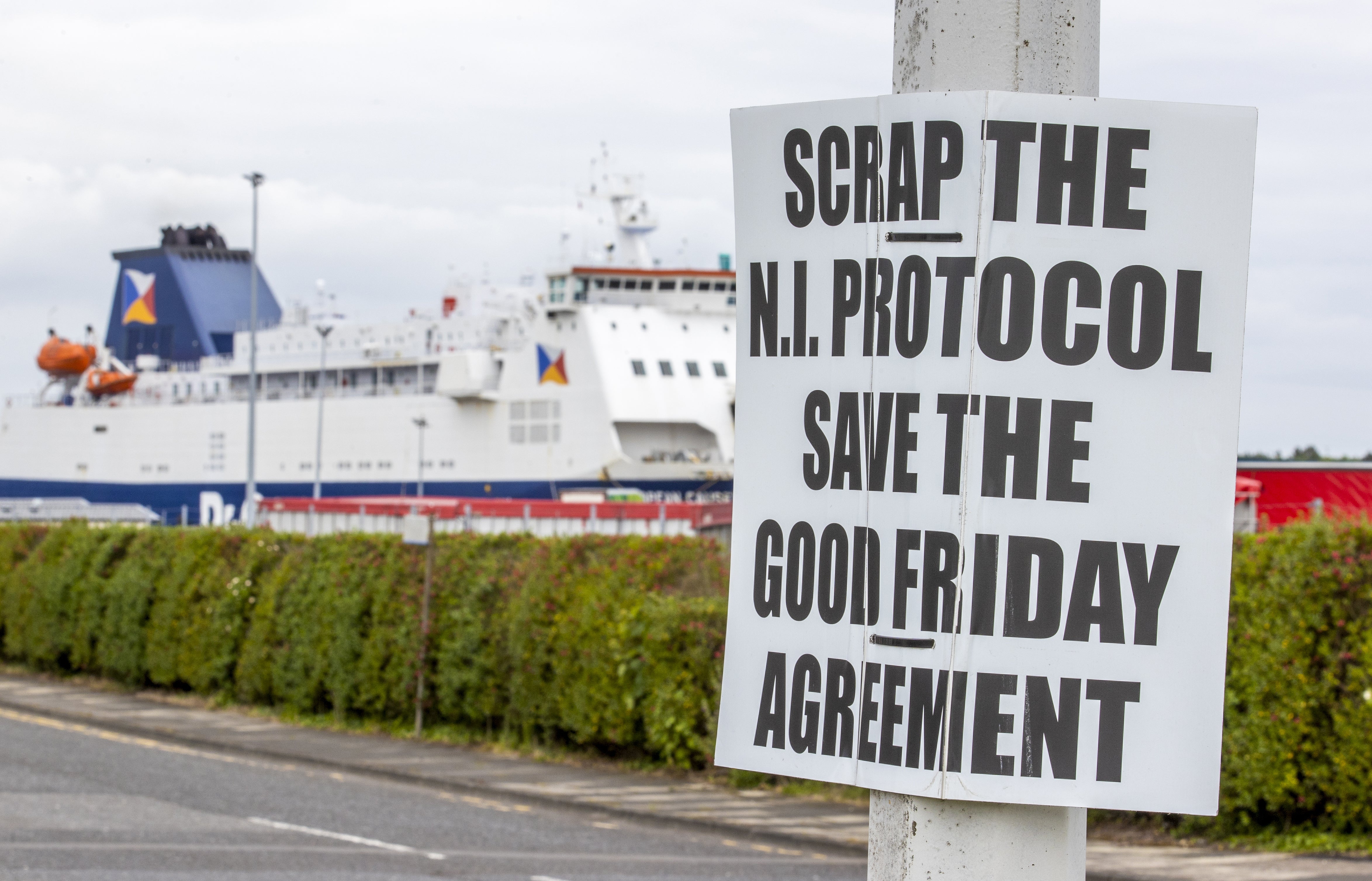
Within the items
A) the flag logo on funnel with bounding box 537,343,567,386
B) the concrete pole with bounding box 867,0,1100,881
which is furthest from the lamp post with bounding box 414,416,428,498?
the concrete pole with bounding box 867,0,1100,881

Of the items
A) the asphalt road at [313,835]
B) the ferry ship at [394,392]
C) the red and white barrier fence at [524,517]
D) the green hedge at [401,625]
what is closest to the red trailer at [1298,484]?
the red and white barrier fence at [524,517]

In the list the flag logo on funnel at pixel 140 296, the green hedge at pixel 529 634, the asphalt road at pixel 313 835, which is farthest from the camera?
the flag logo on funnel at pixel 140 296

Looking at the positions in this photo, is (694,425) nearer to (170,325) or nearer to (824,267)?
(170,325)

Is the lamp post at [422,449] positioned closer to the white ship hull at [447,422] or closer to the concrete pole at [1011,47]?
the white ship hull at [447,422]

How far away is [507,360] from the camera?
170ft

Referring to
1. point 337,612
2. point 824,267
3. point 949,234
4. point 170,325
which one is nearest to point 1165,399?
point 949,234

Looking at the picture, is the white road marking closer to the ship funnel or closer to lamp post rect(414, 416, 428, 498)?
lamp post rect(414, 416, 428, 498)

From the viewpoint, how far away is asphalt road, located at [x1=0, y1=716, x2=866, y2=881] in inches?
371

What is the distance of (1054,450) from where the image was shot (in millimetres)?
2512

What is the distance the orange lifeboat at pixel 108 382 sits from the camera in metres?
67.6

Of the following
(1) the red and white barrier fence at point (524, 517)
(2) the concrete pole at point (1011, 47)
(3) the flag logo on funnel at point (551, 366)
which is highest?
(3) the flag logo on funnel at point (551, 366)

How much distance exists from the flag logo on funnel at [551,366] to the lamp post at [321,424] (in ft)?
24.2

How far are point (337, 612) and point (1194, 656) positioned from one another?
15795 mm

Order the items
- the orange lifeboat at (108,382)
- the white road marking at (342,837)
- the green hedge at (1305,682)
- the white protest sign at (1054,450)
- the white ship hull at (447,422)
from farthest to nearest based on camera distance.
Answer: the orange lifeboat at (108,382) < the white ship hull at (447,422) < the white road marking at (342,837) < the green hedge at (1305,682) < the white protest sign at (1054,450)
